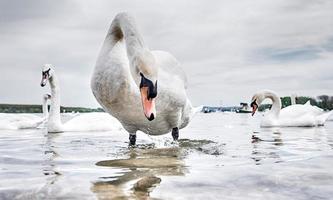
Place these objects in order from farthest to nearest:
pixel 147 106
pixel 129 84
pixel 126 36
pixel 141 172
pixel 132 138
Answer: pixel 132 138 → pixel 129 84 → pixel 126 36 → pixel 147 106 → pixel 141 172

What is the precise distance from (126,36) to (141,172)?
2276 millimetres

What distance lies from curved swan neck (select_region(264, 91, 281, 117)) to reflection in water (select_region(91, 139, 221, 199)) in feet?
46.2

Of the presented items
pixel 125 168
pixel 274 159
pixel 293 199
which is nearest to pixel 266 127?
pixel 274 159

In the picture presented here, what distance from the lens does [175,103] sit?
7367 mm

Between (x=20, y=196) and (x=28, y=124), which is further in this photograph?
(x=28, y=124)

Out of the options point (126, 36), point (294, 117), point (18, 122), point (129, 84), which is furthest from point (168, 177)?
point (18, 122)

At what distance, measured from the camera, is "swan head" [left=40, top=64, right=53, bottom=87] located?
15.1 m

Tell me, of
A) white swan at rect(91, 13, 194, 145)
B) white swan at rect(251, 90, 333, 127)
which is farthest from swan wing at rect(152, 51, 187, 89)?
white swan at rect(251, 90, 333, 127)

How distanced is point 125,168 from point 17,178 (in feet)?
3.56

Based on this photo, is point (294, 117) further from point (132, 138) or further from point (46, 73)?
point (132, 138)

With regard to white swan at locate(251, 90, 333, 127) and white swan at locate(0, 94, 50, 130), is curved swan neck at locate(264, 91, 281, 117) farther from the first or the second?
Answer: white swan at locate(0, 94, 50, 130)

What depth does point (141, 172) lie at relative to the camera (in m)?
4.42

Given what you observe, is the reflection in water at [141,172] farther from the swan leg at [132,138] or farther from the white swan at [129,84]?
the swan leg at [132,138]

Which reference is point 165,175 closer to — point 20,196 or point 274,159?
point 20,196
